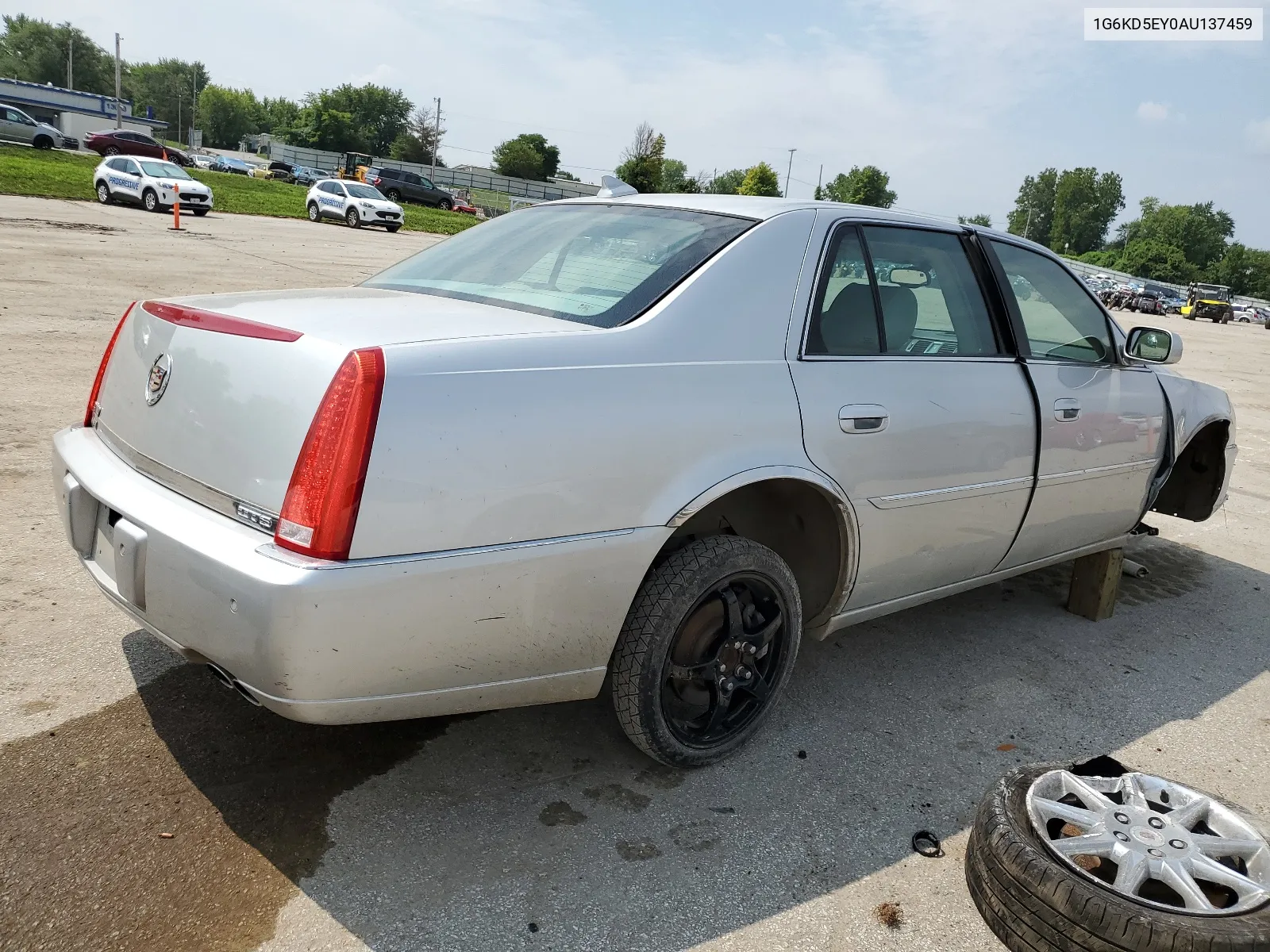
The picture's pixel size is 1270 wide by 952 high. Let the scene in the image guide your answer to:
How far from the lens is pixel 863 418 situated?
9.61ft

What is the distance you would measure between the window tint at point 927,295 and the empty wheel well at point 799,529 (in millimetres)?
586

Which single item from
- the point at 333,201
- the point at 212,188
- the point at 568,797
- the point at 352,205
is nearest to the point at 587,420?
the point at 568,797

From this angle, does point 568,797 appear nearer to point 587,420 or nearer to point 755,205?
point 587,420

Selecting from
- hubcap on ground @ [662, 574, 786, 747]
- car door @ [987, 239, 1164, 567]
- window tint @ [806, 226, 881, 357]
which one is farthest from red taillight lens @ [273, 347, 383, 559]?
car door @ [987, 239, 1164, 567]

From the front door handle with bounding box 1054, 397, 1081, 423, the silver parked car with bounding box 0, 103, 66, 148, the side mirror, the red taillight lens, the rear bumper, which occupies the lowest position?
the rear bumper

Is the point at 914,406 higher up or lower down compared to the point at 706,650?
higher up

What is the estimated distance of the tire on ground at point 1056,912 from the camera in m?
Result: 2.09

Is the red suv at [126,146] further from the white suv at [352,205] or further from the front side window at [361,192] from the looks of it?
the front side window at [361,192]

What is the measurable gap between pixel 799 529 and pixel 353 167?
69.7 metres

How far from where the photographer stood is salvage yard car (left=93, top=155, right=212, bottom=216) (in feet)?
80.5

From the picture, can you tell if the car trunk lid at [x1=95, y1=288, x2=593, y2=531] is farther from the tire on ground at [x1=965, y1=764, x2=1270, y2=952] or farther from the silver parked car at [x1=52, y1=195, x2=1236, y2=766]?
the tire on ground at [x1=965, y1=764, x2=1270, y2=952]

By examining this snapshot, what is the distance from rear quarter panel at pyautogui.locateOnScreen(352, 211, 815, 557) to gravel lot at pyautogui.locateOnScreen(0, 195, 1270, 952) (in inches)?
33.2

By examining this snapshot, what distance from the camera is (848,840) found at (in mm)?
2629

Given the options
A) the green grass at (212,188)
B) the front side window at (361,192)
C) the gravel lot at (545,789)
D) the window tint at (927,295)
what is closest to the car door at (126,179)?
the green grass at (212,188)
